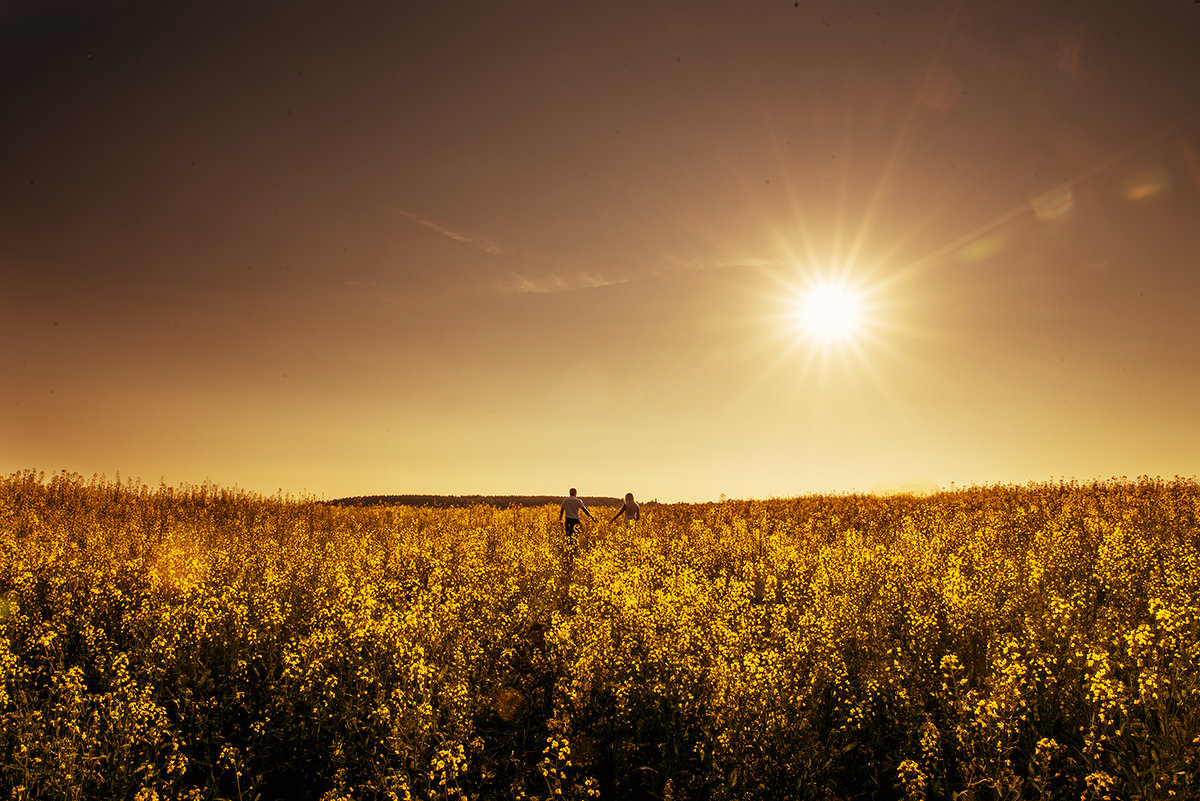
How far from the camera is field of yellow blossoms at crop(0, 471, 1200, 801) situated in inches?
178

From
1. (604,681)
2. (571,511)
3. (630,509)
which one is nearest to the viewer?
(604,681)

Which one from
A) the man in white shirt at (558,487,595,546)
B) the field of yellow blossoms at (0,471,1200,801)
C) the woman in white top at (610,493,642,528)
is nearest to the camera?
the field of yellow blossoms at (0,471,1200,801)

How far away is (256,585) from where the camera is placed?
8.68 meters

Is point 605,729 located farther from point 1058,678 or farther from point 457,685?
point 1058,678

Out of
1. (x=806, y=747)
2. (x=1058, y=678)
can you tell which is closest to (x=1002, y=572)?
(x=1058, y=678)

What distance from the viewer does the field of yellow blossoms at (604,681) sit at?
178 inches

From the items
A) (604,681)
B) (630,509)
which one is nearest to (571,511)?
(630,509)

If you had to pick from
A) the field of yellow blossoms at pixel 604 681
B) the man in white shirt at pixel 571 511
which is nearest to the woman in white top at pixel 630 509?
the man in white shirt at pixel 571 511

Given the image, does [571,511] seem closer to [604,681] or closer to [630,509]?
[630,509]

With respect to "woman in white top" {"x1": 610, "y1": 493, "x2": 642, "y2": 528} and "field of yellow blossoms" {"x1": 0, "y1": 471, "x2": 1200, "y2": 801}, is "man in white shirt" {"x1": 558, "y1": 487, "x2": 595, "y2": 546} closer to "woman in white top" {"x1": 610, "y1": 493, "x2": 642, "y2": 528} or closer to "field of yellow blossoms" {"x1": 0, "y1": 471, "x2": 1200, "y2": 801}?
"woman in white top" {"x1": 610, "y1": 493, "x2": 642, "y2": 528}

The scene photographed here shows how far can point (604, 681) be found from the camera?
19.2ft

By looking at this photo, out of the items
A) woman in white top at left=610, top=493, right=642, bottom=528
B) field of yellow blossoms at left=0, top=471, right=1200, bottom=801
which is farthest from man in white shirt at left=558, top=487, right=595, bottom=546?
field of yellow blossoms at left=0, top=471, right=1200, bottom=801

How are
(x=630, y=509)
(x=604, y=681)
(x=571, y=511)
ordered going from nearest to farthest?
(x=604, y=681) → (x=571, y=511) → (x=630, y=509)

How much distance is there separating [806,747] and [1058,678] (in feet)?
8.58
